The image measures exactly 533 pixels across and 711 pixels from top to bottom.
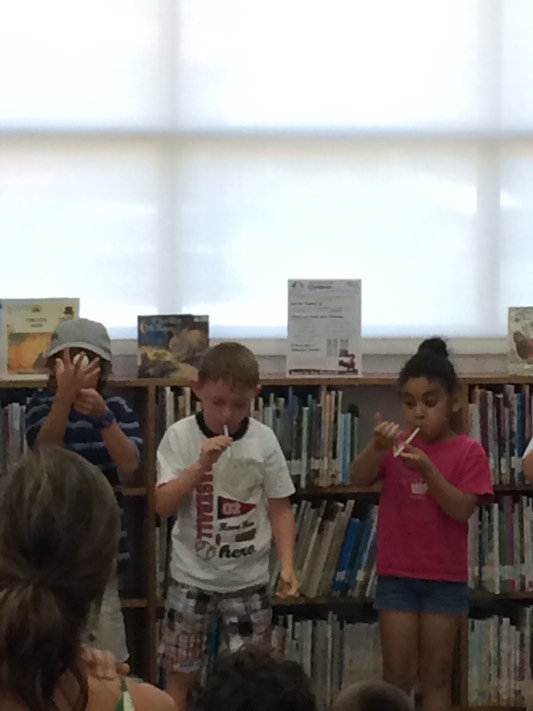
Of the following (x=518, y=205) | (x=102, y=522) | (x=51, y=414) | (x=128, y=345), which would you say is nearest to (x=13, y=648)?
(x=102, y=522)

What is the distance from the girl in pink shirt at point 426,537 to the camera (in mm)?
2895

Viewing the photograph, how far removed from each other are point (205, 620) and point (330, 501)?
2.77 feet

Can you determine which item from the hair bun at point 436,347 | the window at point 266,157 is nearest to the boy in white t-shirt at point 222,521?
the hair bun at point 436,347

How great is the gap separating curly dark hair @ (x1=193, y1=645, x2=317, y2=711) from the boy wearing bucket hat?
3.88 feet

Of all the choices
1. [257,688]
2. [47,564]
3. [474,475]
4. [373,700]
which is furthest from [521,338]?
[47,564]

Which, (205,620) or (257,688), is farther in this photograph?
(205,620)

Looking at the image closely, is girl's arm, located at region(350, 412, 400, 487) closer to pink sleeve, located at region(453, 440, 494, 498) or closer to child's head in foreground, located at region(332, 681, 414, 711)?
pink sleeve, located at region(453, 440, 494, 498)

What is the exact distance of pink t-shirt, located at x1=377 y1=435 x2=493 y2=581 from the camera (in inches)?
114

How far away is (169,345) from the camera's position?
133 inches

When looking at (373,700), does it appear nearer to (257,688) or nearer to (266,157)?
(257,688)

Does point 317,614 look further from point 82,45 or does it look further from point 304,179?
point 82,45

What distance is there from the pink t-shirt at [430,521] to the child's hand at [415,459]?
0.37ft

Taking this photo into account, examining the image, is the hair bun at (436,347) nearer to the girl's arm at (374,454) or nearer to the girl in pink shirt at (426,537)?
the girl in pink shirt at (426,537)

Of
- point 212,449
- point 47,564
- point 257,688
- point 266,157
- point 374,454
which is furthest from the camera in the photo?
point 266,157
